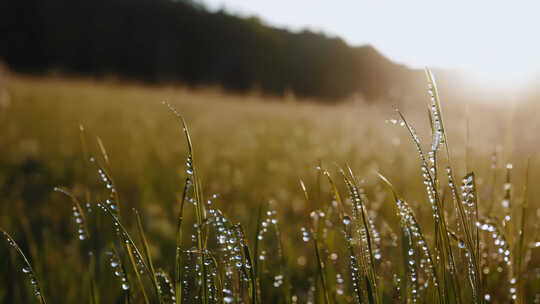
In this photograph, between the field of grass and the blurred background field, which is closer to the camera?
the field of grass

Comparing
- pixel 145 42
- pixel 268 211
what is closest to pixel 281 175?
pixel 268 211

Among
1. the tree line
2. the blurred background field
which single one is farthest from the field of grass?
the tree line

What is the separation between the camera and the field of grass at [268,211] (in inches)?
23.8

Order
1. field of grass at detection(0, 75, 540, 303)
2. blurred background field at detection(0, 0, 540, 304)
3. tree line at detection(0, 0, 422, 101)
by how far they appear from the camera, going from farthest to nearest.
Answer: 1. tree line at detection(0, 0, 422, 101)
2. blurred background field at detection(0, 0, 540, 304)
3. field of grass at detection(0, 75, 540, 303)

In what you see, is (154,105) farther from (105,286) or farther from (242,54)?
(242,54)

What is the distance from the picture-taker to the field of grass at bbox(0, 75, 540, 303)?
0.60 metres

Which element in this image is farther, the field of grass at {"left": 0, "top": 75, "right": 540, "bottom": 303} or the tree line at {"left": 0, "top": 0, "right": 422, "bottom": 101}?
the tree line at {"left": 0, "top": 0, "right": 422, "bottom": 101}

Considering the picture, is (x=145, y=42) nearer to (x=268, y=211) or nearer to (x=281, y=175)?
(x=281, y=175)

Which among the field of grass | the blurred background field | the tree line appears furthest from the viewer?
the tree line

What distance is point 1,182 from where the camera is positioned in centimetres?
211

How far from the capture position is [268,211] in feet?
2.35

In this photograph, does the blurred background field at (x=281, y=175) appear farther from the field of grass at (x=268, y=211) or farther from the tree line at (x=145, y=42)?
the tree line at (x=145, y=42)

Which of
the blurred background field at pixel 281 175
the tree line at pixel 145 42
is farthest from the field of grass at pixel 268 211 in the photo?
the tree line at pixel 145 42

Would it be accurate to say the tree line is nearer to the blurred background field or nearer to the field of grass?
the blurred background field
